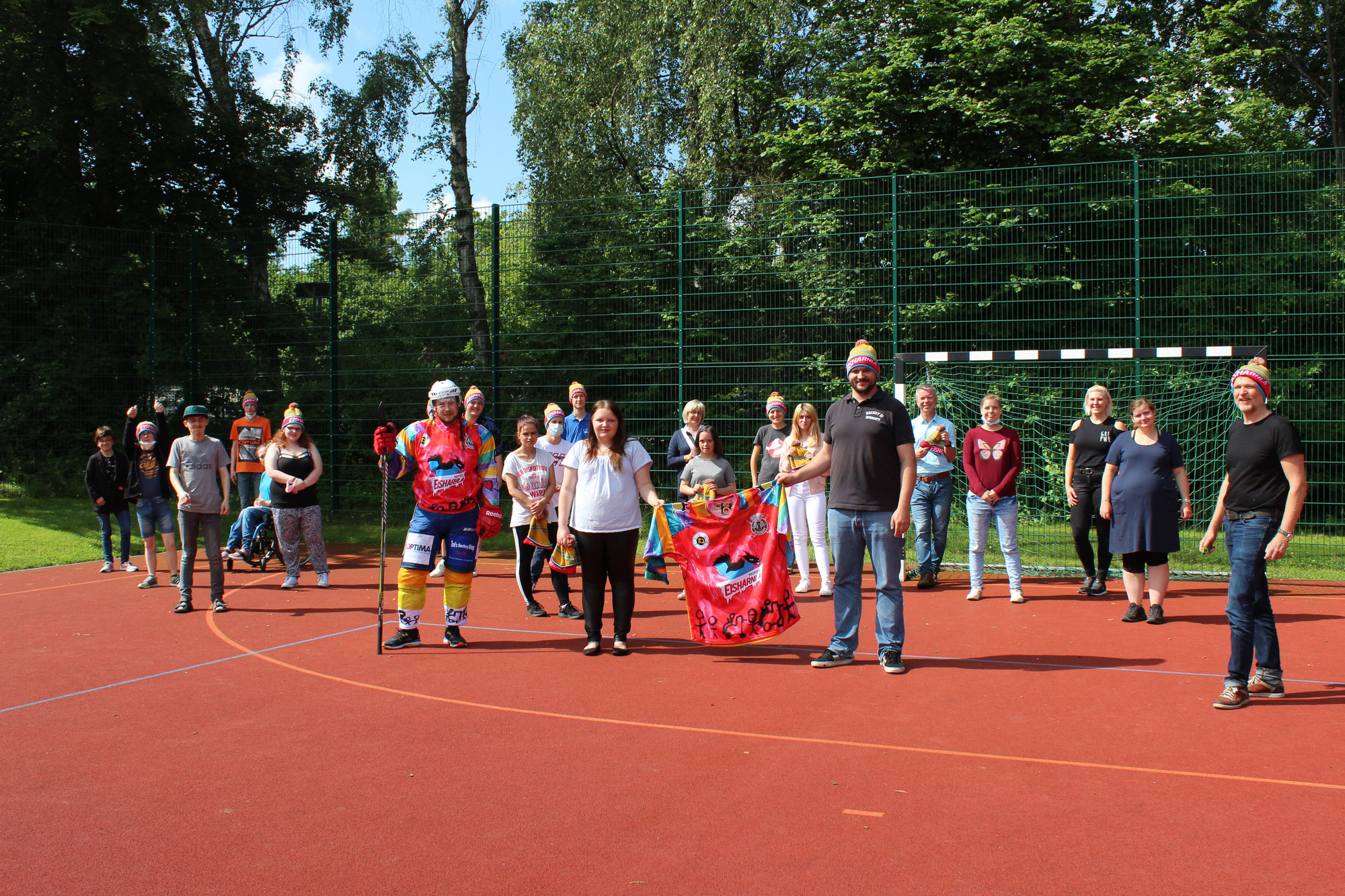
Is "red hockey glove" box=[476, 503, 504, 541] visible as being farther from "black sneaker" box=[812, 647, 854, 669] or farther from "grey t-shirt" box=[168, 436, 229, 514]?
"black sneaker" box=[812, 647, 854, 669]

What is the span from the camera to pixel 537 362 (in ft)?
49.8

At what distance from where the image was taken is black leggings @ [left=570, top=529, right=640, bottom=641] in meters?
7.68

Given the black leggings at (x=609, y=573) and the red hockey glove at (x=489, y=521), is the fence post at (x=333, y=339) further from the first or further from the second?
the black leggings at (x=609, y=573)

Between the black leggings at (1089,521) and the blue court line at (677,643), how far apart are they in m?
3.21

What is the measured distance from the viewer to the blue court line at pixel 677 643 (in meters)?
6.62

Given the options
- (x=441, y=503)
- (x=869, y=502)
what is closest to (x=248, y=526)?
(x=441, y=503)

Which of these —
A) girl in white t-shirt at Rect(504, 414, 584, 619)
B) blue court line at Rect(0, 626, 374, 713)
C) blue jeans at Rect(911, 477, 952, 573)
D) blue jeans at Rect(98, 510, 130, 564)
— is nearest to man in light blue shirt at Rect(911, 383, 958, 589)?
blue jeans at Rect(911, 477, 952, 573)

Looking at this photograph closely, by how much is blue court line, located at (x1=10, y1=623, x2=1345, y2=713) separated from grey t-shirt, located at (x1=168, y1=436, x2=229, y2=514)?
2.11m

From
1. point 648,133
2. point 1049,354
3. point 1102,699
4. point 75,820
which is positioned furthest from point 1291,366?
point 648,133

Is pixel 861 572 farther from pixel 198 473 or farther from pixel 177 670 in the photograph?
pixel 198 473

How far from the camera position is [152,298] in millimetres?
17547

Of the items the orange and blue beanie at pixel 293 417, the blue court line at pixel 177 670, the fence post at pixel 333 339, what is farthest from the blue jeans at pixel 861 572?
the fence post at pixel 333 339

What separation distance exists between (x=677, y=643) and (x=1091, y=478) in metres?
4.69

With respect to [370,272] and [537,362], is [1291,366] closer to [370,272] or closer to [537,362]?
[537,362]
